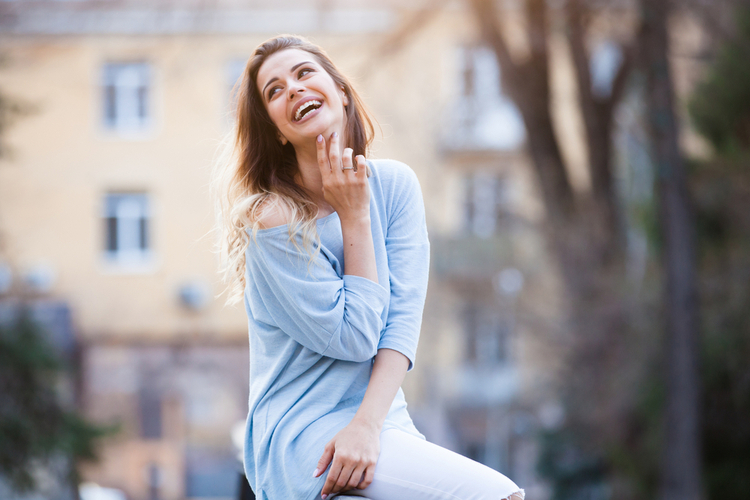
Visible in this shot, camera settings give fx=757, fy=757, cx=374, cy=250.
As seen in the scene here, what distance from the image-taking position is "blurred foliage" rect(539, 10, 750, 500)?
252 inches

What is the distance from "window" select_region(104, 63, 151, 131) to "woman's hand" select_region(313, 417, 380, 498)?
52.0 feet

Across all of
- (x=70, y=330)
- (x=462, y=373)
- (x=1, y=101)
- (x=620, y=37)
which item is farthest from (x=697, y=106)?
(x=70, y=330)

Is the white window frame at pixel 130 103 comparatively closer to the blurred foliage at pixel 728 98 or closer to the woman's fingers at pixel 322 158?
the blurred foliage at pixel 728 98

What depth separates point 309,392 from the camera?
1598mm

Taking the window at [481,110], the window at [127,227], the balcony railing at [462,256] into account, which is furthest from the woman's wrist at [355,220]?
the window at [127,227]

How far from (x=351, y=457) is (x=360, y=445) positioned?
0.03m

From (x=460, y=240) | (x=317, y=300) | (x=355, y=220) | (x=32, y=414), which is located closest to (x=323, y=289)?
(x=317, y=300)

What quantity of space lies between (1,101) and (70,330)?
35.3 feet

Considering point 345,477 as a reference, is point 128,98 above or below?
above

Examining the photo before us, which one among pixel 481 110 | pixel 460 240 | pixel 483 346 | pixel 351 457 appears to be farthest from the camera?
pixel 483 346

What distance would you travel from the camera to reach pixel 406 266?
1734mm

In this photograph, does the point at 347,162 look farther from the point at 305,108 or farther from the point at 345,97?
the point at 345,97

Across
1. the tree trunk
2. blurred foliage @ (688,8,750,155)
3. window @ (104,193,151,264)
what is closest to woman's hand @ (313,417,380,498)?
the tree trunk

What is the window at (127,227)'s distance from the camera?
16234 mm
